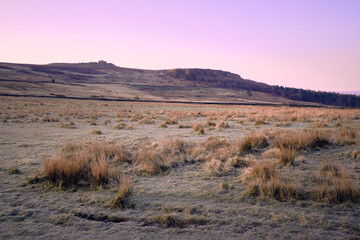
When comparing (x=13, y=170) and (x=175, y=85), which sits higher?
(x=175, y=85)

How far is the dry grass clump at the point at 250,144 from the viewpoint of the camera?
7730 millimetres

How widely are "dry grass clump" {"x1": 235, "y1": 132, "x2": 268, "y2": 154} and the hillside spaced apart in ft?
265

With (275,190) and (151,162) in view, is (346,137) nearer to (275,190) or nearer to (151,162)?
(275,190)

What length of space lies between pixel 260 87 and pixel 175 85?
56229 millimetres

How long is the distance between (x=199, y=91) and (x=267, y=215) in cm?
11790

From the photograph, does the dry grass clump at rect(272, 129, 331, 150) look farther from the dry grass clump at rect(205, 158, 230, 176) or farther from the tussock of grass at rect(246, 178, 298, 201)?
the tussock of grass at rect(246, 178, 298, 201)

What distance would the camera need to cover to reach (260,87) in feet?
474

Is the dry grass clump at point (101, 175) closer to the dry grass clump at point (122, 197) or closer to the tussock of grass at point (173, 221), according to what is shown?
the dry grass clump at point (122, 197)

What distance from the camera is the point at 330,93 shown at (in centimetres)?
12300

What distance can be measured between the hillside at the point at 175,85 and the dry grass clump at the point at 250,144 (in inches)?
3181

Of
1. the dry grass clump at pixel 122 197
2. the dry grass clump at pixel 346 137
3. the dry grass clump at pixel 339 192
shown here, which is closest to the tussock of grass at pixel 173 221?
the dry grass clump at pixel 122 197

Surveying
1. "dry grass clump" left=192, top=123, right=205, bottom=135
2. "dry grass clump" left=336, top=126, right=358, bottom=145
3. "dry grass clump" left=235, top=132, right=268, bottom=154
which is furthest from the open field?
"dry grass clump" left=192, top=123, right=205, bottom=135

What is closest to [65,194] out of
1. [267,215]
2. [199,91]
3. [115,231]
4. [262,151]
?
[115,231]

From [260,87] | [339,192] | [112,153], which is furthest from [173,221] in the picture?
[260,87]
